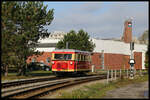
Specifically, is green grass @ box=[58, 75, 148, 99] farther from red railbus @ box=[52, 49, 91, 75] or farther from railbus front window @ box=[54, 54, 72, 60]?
railbus front window @ box=[54, 54, 72, 60]

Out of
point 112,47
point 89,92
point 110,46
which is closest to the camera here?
point 89,92

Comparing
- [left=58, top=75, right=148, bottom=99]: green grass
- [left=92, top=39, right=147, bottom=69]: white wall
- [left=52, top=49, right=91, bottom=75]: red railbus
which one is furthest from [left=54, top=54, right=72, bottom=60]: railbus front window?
[left=92, top=39, right=147, bottom=69]: white wall

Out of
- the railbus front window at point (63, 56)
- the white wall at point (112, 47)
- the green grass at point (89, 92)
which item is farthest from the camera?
the white wall at point (112, 47)

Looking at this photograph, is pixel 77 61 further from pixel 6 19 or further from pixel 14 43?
pixel 6 19

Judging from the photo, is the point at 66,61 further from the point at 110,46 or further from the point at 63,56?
the point at 110,46

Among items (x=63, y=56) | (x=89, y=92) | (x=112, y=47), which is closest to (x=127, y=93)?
(x=89, y=92)

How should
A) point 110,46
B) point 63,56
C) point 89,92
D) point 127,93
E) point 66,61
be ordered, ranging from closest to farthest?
point 127,93 < point 89,92 < point 66,61 < point 63,56 < point 110,46

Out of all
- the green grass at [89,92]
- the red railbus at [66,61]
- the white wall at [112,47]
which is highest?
the white wall at [112,47]

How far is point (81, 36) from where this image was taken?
48.1 meters

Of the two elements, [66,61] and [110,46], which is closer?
[66,61]

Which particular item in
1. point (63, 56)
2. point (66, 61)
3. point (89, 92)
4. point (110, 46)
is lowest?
point (89, 92)

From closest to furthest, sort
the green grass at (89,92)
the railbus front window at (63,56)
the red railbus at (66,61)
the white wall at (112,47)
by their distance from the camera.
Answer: the green grass at (89,92) < the red railbus at (66,61) < the railbus front window at (63,56) < the white wall at (112,47)

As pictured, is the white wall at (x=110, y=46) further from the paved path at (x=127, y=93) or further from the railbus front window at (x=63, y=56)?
the paved path at (x=127, y=93)

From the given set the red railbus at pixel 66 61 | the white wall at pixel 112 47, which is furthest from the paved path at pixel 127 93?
the white wall at pixel 112 47
